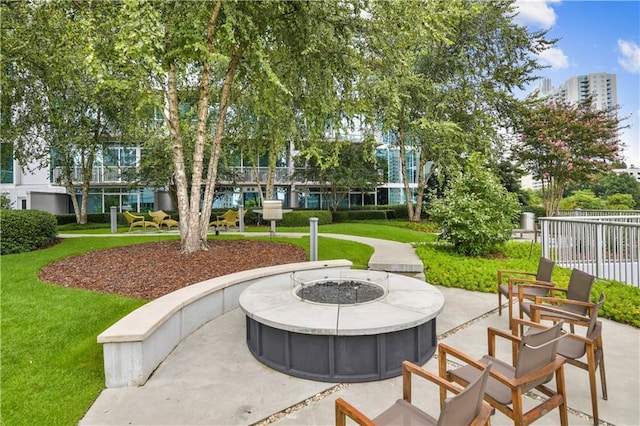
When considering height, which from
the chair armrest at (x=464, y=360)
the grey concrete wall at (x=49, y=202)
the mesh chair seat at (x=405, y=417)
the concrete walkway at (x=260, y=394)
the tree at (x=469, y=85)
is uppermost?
the tree at (x=469, y=85)

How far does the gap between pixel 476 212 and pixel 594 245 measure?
241 cm

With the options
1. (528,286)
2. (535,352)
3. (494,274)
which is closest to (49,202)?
(494,274)

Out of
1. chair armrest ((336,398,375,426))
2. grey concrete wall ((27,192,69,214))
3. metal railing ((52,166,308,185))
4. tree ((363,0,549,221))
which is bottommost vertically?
chair armrest ((336,398,375,426))

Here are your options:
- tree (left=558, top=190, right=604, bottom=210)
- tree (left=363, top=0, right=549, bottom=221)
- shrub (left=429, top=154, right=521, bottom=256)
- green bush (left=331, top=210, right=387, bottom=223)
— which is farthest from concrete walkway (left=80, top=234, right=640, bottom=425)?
tree (left=558, top=190, right=604, bottom=210)

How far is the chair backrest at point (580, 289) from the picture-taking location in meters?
3.72

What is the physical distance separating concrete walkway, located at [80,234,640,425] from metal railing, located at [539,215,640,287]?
11.0 ft

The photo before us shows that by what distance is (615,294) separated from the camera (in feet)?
17.7

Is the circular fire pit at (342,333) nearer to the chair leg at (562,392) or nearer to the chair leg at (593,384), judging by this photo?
the chair leg at (562,392)

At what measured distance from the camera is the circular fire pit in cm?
324

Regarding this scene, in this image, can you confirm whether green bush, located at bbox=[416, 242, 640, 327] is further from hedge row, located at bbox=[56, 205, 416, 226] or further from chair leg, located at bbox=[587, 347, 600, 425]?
hedge row, located at bbox=[56, 205, 416, 226]

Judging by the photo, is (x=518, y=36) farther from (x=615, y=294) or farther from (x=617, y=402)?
(x=617, y=402)

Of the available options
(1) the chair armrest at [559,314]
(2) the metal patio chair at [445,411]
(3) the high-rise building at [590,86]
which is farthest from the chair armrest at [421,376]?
(3) the high-rise building at [590,86]

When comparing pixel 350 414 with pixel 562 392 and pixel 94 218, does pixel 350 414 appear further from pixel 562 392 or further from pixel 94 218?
pixel 94 218

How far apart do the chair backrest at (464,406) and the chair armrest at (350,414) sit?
1.23 ft
